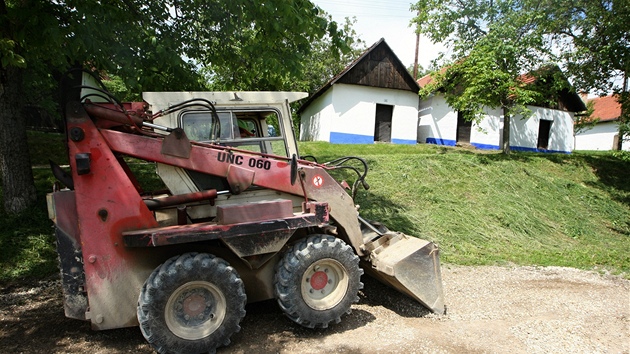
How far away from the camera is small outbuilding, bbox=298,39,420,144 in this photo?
20797 millimetres

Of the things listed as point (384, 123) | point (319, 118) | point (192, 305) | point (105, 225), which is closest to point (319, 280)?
point (192, 305)

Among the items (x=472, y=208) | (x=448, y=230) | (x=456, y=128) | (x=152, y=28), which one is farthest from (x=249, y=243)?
(x=456, y=128)

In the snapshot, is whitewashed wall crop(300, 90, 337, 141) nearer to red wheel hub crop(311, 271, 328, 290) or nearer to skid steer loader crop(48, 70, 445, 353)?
skid steer loader crop(48, 70, 445, 353)

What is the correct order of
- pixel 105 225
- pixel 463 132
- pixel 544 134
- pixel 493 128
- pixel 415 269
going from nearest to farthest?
pixel 105 225, pixel 415 269, pixel 493 128, pixel 463 132, pixel 544 134

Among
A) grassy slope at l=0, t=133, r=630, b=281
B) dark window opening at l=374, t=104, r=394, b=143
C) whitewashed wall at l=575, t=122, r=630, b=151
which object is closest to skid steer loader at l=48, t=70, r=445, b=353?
grassy slope at l=0, t=133, r=630, b=281

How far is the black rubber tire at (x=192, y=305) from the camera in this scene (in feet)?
11.5

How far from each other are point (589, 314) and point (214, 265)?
4.47 meters

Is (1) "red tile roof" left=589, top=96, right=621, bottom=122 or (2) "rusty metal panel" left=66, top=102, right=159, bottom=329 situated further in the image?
(1) "red tile roof" left=589, top=96, right=621, bottom=122

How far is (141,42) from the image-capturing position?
6.55 meters

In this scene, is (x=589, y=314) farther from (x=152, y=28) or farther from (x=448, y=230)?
(x=152, y=28)

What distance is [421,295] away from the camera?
4625mm

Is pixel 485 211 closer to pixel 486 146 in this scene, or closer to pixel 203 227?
pixel 203 227

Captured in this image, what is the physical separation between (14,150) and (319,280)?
5881mm

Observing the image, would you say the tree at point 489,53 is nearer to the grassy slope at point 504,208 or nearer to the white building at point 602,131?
the grassy slope at point 504,208
